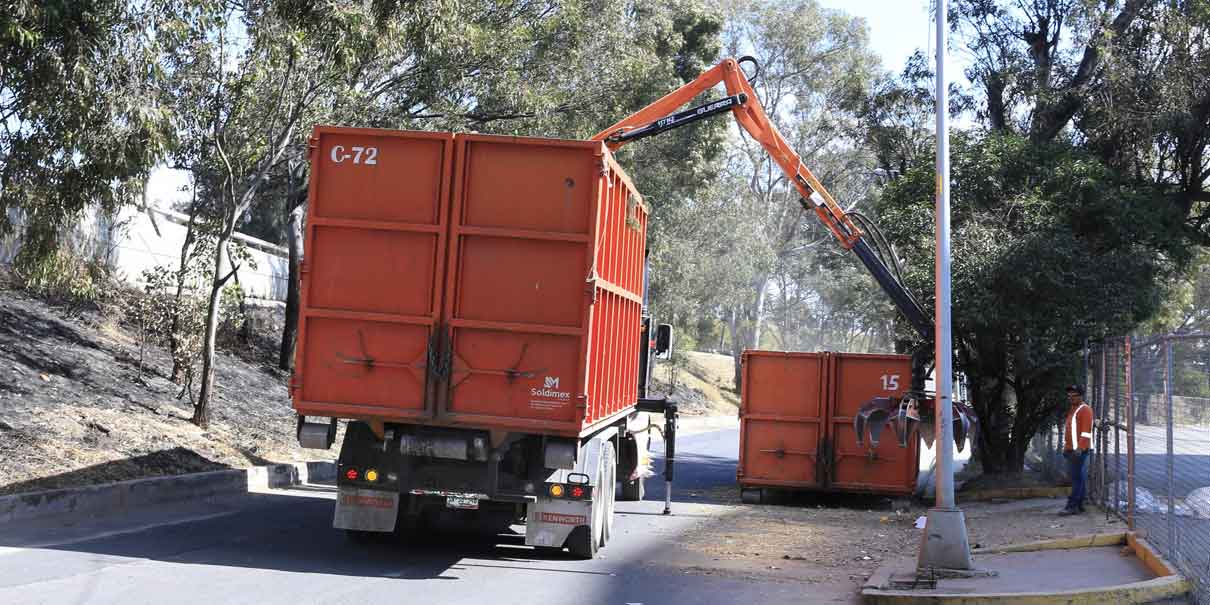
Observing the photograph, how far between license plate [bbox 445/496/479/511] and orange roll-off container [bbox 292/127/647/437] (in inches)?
32.5

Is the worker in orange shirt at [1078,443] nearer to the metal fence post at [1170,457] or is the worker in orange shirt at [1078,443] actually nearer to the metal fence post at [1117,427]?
the metal fence post at [1117,427]

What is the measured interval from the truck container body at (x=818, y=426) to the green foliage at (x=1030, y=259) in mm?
1847

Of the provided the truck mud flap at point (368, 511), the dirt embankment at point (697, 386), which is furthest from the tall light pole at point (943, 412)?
the dirt embankment at point (697, 386)

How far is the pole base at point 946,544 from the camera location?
35.3 feet

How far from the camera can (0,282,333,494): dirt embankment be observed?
13.4 metres

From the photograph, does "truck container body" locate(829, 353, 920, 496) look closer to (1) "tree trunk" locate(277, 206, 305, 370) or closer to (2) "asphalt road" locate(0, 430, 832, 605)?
(2) "asphalt road" locate(0, 430, 832, 605)

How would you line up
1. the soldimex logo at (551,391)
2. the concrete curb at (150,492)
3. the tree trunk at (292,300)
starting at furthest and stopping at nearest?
the tree trunk at (292,300) → the concrete curb at (150,492) → the soldimex logo at (551,391)

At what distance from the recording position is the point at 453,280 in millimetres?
10141

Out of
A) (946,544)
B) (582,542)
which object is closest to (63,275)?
(582,542)

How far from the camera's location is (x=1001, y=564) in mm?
11477

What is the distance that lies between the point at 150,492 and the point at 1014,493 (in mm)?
13617

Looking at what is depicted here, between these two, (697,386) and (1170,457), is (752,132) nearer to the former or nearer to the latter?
(1170,457)

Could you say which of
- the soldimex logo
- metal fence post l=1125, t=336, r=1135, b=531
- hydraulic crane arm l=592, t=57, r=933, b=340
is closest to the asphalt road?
the soldimex logo

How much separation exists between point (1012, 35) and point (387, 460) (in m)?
19.7
